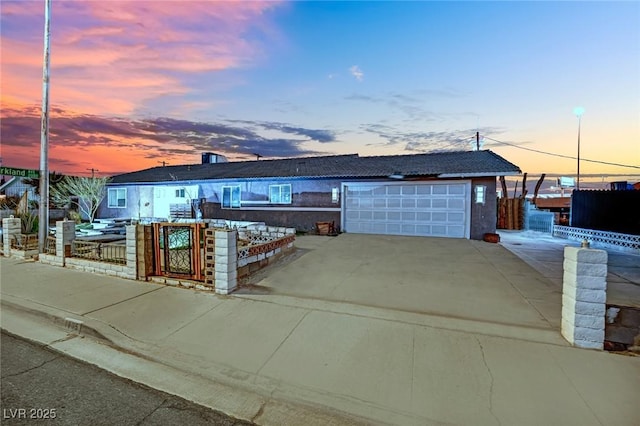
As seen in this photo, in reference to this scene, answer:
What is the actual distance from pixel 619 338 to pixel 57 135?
20.6 m

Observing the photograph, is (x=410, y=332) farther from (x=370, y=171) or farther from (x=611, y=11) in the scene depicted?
(x=611, y=11)

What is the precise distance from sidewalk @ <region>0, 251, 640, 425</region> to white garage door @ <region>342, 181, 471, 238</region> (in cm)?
897

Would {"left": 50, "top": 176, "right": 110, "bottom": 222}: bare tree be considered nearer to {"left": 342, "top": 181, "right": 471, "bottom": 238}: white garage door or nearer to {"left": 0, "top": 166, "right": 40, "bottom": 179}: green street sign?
{"left": 0, "top": 166, "right": 40, "bottom": 179}: green street sign

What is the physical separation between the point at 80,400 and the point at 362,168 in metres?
13.4

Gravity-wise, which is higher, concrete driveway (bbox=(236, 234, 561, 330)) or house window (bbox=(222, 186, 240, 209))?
house window (bbox=(222, 186, 240, 209))

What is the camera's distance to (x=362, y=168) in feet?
49.0

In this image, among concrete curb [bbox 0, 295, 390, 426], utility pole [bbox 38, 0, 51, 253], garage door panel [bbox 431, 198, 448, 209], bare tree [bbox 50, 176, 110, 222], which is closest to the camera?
concrete curb [bbox 0, 295, 390, 426]

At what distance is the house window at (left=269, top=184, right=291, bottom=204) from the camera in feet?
51.0

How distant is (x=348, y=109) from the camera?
1644cm

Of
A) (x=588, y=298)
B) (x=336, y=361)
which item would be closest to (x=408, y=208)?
(x=588, y=298)

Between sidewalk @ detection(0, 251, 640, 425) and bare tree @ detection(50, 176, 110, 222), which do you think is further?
bare tree @ detection(50, 176, 110, 222)

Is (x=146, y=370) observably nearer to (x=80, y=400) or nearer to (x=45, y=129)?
(x=80, y=400)

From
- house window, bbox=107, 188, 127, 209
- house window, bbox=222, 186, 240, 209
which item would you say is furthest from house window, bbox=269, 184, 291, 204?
house window, bbox=107, 188, 127, 209

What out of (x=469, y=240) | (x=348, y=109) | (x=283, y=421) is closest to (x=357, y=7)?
(x=348, y=109)
